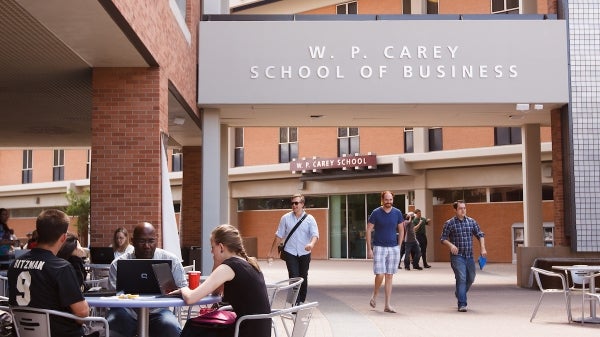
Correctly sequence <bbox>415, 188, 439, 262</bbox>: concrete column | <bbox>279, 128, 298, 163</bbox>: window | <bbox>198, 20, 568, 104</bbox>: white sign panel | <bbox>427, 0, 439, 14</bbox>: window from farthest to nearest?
<bbox>279, 128, 298, 163</bbox>: window < <bbox>427, 0, 439, 14</bbox>: window < <bbox>415, 188, 439, 262</bbox>: concrete column < <bbox>198, 20, 568, 104</bbox>: white sign panel

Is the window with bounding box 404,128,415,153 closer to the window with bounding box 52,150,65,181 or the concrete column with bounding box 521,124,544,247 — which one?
the concrete column with bounding box 521,124,544,247

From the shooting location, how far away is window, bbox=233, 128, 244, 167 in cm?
3728

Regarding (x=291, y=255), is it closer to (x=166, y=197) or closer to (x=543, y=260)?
(x=166, y=197)

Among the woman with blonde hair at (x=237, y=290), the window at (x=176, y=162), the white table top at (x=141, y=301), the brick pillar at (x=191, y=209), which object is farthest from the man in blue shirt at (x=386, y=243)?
the window at (x=176, y=162)

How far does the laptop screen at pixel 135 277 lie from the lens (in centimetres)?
640

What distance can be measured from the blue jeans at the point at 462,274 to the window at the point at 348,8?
21.4 metres

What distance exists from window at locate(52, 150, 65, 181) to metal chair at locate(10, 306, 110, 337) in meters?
41.0

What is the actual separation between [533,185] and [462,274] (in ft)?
23.3

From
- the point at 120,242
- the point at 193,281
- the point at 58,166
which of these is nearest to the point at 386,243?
the point at 120,242

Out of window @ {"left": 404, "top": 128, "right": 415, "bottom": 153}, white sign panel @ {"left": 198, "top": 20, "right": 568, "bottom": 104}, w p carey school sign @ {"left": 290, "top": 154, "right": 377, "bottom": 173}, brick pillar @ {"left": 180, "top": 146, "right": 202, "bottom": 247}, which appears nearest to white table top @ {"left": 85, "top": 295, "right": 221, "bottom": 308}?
white sign panel @ {"left": 198, "top": 20, "right": 568, "bottom": 104}

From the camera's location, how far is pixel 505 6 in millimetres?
29484

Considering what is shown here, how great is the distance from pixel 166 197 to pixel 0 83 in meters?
3.92

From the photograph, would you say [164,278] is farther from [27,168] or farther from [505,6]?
[27,168]

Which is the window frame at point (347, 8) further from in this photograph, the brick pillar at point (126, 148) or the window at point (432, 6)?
the brick pillar at point (126, 148)
